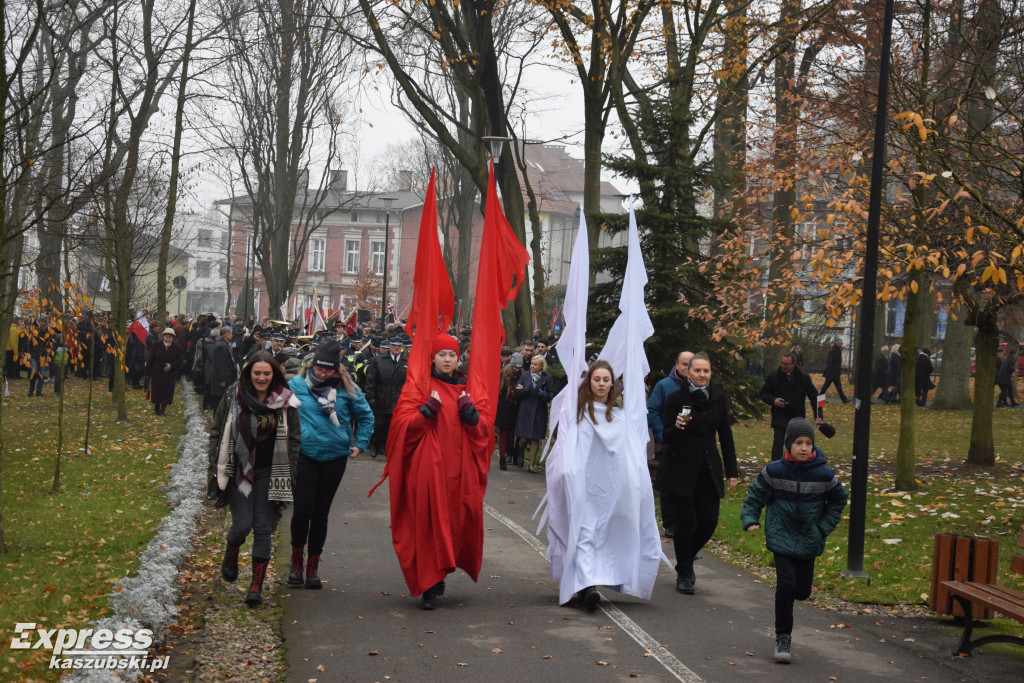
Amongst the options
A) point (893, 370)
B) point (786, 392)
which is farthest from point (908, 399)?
point (893, 370)

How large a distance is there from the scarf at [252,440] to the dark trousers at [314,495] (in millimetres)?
496

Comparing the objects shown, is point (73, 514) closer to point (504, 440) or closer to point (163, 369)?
point (504, 440)

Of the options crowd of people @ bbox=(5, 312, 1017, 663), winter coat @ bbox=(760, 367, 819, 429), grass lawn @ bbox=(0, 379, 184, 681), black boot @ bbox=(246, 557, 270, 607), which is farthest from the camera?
winter coat @ bbox=(760, 367, 819, 429)

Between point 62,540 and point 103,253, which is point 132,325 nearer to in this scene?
point 103,253

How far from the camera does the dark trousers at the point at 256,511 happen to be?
8.05m

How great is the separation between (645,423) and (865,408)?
2480mm

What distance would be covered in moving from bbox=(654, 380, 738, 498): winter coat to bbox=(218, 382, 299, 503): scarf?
10.2ft

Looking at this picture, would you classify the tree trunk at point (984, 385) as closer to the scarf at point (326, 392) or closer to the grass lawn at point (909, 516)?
the grass lawn at point (909, 516)

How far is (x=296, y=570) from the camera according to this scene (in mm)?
8938

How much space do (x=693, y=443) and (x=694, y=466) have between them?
194 millimetres

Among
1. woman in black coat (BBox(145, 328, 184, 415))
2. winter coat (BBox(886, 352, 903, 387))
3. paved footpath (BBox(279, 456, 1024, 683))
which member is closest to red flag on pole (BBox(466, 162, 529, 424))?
paved footpath (BBox(279, 456, 1024, 683))

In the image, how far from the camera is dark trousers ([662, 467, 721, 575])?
9.24m

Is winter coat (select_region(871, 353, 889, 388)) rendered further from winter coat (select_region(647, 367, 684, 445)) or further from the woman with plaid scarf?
the woman with plaid scarf

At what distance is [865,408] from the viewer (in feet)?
34.0
